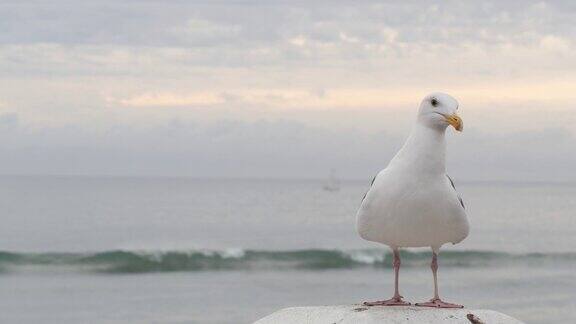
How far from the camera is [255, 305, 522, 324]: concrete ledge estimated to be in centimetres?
618

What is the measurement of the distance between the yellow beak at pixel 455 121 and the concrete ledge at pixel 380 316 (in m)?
1.06

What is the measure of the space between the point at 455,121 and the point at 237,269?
33.5m

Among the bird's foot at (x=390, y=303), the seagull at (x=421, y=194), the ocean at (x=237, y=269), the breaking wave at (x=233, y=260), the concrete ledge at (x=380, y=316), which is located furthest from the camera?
the breaking wave at (x=233, y=260)

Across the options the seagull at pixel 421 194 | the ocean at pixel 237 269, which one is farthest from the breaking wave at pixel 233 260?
the seagull at pixel 421 194

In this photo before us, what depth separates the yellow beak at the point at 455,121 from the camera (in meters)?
6.39

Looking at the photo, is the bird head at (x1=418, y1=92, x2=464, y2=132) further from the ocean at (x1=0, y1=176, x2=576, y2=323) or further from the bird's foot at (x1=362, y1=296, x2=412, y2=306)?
the ocean at (x1=0, y1=176, x2=576, y2=323)

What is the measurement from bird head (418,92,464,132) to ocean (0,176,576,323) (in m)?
17.0

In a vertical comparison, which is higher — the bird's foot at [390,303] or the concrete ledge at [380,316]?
the bird's foot at [390,303]

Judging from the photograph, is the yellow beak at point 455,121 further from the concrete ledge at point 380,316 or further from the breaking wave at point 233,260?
the breaking wave at point 233,260

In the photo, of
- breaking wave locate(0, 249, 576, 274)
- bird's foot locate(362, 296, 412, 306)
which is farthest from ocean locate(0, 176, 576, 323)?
bird's foot locate(362, 296, 412, 306)

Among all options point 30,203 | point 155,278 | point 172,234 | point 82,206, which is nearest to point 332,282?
point 155,278

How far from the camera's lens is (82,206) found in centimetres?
9250

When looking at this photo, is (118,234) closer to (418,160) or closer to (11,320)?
(11,320)

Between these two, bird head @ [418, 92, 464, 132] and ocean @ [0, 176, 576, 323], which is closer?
bird head @ [418, 92, 464, 132]
